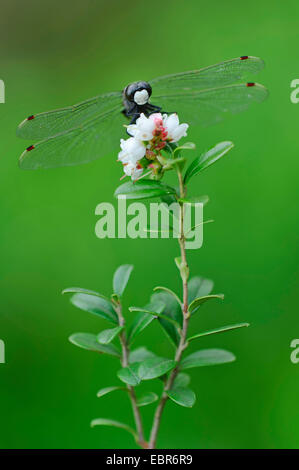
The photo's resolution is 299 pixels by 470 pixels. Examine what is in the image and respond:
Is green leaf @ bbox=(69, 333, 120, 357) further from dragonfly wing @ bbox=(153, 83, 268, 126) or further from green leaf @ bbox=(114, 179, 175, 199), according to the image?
dragonfly wing @ bbox=(153, 83, 268, 126)

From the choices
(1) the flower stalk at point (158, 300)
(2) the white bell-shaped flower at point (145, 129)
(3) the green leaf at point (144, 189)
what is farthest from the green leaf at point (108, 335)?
(2) the white bell-shaped flower at point (145, 129)

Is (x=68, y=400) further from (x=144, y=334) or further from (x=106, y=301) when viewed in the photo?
(x=106, y=301)

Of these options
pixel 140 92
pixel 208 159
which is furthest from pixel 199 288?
pixel 140 92

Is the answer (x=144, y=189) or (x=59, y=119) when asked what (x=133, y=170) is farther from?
(x=59, y=119)

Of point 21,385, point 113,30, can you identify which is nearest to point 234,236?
point 21,385

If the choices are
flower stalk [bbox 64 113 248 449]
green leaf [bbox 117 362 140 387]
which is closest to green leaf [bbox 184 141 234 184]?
flower stalk [bbox 64 113 248 449]
